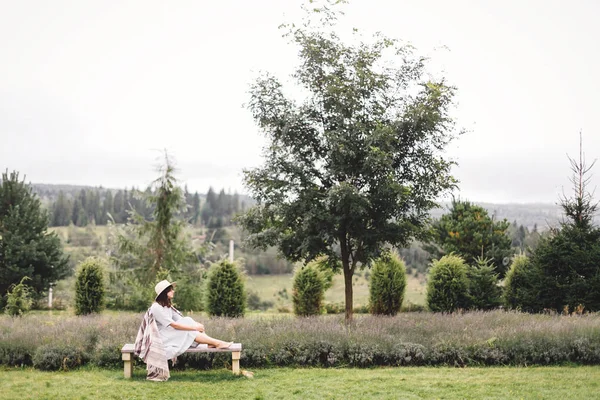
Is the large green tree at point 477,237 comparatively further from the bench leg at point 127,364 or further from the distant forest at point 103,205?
the distant forest at point 103,205

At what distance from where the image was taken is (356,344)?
10414 millimetres

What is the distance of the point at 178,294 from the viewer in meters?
18.6

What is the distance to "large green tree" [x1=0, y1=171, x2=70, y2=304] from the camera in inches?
762

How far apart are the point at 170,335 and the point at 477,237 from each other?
13.4 m

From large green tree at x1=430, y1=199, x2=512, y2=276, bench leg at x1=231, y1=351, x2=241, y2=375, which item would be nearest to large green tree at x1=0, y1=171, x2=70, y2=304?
bench leg at x1=231, y1=351, x2=241, y2=375

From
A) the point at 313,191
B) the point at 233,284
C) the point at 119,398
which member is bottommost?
the point at 119,398

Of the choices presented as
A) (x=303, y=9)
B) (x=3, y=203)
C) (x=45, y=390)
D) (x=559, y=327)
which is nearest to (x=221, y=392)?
(x=45, y=390)

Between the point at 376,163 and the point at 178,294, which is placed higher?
the point at 376,163

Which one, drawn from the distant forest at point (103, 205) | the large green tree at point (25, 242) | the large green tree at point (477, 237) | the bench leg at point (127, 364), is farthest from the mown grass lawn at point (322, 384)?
the distant forest at point (103, 205)

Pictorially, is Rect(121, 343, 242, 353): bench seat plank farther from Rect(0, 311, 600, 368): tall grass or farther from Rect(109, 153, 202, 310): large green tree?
Rect(109, 153, 202, 310): large green tree

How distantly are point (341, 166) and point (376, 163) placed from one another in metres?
1.01

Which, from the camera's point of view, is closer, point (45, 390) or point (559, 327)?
point (45, 390)

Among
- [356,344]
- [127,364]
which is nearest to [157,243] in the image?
[127,364]

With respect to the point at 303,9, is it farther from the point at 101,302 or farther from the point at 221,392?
the point at 101,302
